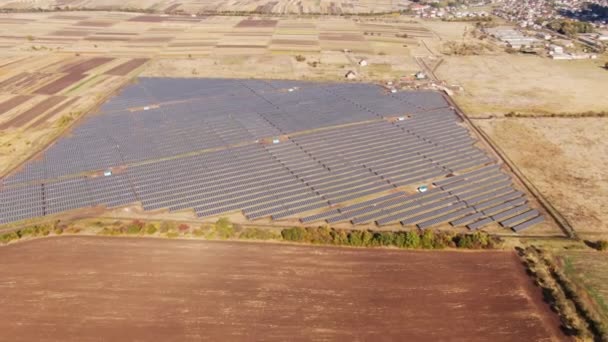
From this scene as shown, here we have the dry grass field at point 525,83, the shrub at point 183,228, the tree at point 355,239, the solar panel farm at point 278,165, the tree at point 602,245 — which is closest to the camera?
the tree at point 602,245

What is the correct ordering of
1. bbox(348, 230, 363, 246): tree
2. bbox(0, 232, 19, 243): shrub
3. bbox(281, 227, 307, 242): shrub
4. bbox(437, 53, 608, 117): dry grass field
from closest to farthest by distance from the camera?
bbox(0, 232, 19, 243): shrub → bbox(348, 230, 363, 246): tree → bbox(281, 227, 307, 242): shrub → bbox(437, 53, 608, 117): dry grass field

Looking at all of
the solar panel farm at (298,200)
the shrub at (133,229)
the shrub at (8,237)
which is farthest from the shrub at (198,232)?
the shrub at (8,237)

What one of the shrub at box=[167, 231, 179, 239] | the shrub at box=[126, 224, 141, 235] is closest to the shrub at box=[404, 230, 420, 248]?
the shrub at box=[167, 231, 179, 239]

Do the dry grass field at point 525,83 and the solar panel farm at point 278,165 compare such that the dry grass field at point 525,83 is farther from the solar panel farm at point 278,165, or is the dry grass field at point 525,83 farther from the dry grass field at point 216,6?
the dry grass field at point 216,6

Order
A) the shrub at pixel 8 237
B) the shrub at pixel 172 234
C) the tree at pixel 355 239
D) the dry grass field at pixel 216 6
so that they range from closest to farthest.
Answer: the shrub at pixel 8 237, the tree at pixel 355 239, the shrub at pixel 172 234, the dry grass field at pixel 216 6

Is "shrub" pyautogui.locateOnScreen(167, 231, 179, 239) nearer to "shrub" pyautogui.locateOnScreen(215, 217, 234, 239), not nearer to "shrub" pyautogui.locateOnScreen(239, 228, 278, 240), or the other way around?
"shrub" pyautogui.locateOnScreen(215, 217, 234, 239)
